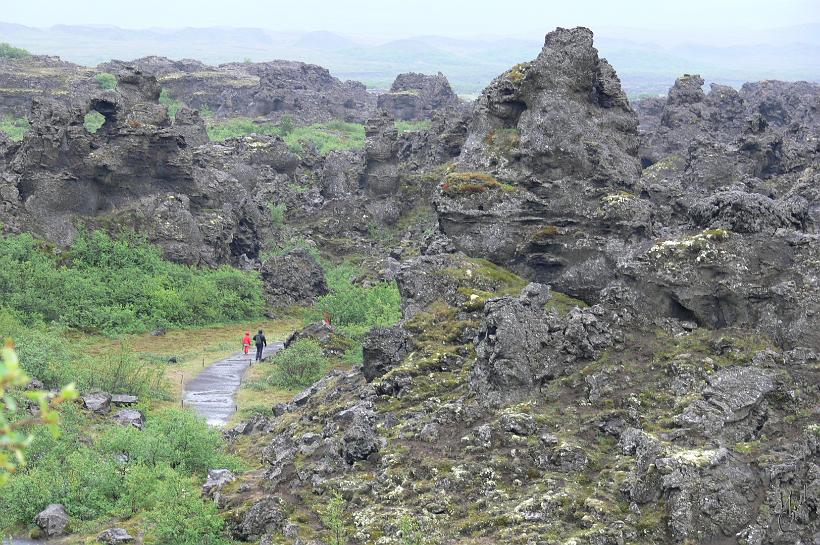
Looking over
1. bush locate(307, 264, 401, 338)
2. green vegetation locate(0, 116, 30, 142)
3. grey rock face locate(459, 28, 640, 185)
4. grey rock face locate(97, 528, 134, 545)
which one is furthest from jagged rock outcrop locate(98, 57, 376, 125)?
grey rock face locate(97, 528, 134, 545)

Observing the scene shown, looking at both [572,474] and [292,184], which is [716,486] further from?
[292,184]

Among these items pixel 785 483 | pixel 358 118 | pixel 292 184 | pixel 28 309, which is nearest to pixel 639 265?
pixel 785 483

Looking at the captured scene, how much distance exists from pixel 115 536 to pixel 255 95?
122 meters

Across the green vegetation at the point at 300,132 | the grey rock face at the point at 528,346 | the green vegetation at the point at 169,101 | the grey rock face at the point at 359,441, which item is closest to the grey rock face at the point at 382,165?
the green vegetation at the point at 300,132

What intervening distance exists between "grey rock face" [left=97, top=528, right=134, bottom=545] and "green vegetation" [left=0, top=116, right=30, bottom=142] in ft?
267

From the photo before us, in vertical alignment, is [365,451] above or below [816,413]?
below

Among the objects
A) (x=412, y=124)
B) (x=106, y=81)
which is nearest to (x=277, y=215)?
(x=412, y=124)

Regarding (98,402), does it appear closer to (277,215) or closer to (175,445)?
(175,445)

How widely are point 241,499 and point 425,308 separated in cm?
754

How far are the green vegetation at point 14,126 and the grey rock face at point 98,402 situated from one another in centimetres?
6919

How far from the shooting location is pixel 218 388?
37625 millimetres

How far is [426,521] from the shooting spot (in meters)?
17.9

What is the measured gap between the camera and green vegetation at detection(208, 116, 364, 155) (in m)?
112

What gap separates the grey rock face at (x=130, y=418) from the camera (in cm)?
2995
